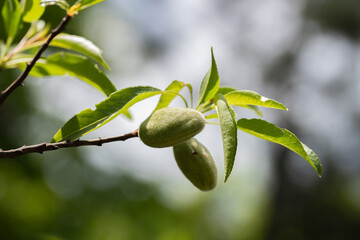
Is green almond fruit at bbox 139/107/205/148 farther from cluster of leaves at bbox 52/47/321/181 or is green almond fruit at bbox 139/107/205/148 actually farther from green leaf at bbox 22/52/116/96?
green leaf at bbox 22/52/116/96

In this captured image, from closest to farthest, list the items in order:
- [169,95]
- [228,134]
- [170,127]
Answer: [228,134], [170,127], [169,95]

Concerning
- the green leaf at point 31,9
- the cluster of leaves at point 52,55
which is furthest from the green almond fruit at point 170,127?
the green leaf at point 31,9

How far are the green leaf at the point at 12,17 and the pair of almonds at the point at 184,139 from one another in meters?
0.49

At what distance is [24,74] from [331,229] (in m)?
8.55

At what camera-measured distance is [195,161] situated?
976mm

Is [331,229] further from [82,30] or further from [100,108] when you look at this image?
[100,108]

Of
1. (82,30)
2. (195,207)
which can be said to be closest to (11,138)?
(82,30)

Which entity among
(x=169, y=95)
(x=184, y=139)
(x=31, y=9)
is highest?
(x=31, y=9)

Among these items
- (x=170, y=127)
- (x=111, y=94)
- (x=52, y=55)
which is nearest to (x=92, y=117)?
(x=111, y=94)

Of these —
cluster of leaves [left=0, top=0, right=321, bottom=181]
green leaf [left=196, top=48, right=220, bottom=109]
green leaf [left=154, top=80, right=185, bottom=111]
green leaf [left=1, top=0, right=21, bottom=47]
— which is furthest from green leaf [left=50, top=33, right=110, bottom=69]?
green leaf [left=196, top=48, right=220, bottom=109]

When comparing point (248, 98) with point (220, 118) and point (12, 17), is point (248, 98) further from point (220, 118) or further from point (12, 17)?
point (12, 17)

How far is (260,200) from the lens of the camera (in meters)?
11.4

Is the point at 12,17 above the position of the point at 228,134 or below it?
above

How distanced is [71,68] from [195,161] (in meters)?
0.47
